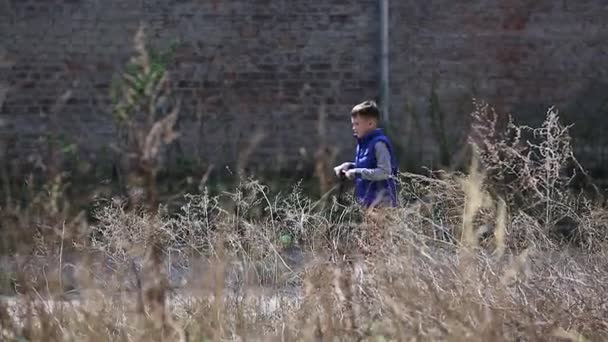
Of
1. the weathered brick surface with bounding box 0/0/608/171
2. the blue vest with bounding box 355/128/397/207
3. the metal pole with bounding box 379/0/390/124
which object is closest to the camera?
the blue vest with bounding box 355/128/397/207

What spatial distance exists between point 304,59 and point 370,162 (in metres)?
5.16

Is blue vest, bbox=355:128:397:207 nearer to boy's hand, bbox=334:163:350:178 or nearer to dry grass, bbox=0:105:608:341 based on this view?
boy's hand, bbox=334:163:350:178

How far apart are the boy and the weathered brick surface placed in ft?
15.9

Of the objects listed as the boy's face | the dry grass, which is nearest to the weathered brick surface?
the boy's face

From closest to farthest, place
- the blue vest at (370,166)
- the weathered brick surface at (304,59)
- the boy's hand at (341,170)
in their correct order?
1. the blue vest at (370,166)
2. the boy's hand at (341,170)
3. the weathered brick surface at (304,59)

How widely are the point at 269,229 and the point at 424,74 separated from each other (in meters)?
6.77

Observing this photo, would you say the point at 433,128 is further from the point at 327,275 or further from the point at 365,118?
the point at 327,275

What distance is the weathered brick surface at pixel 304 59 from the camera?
38.8ft

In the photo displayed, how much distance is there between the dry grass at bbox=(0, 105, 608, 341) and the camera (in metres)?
4.24

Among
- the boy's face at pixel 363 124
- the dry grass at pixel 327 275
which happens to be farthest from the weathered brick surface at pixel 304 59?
the dry grass at pixel 327 275

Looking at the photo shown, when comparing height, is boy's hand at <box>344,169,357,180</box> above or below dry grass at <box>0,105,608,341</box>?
below

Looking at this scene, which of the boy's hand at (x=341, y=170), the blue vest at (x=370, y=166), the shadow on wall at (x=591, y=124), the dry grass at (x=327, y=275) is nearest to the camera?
the dry grass at (x=327, y=275)

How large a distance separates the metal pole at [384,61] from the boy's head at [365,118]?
4.82 metres

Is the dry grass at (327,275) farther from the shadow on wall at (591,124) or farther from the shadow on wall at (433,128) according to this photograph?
the shadow on wall at (591,124)
